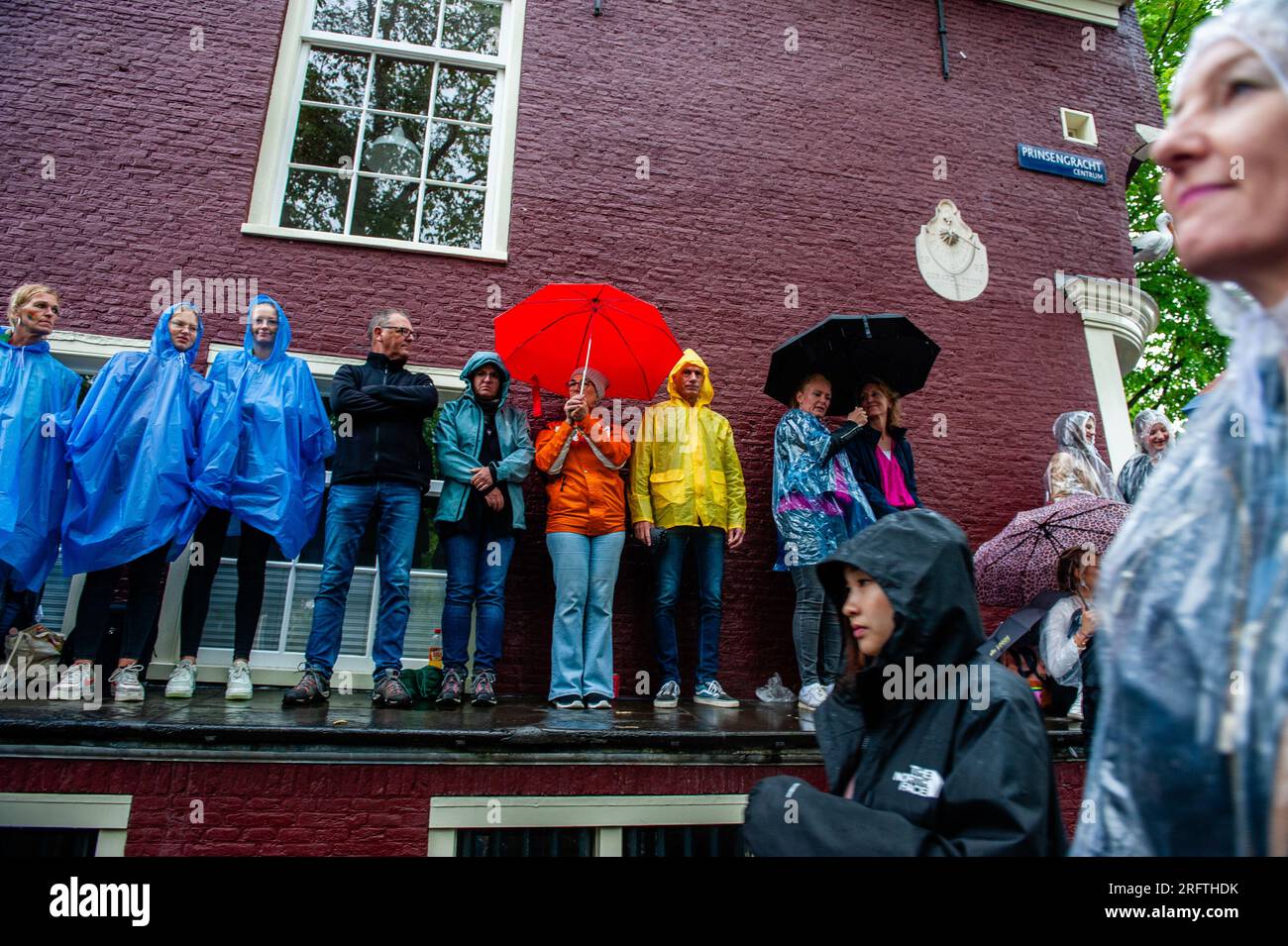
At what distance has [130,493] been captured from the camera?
4.40m

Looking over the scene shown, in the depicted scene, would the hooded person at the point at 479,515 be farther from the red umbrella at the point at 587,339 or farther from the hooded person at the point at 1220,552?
the hooded person at the point at 1220,552

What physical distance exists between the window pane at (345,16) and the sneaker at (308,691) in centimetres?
591

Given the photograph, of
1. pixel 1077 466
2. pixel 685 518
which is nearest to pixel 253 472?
pixel 685 518

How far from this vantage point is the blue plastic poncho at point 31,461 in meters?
4.27

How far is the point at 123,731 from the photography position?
3365 millimetres

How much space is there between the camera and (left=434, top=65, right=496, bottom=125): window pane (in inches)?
279

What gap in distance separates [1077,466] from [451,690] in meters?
5.41

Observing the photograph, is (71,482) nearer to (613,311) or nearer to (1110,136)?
(613,311)

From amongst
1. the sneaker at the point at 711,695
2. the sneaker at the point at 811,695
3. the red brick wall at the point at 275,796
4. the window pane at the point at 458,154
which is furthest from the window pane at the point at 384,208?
the sneaker at the point at 811,695

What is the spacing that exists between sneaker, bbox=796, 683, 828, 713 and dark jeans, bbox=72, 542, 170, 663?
3.89 m

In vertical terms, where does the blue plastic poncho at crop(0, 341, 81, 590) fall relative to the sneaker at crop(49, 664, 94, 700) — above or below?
above

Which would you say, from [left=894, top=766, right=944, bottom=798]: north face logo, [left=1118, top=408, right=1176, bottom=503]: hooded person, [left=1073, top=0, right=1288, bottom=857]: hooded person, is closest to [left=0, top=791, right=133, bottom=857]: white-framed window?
[left=894, top=766, right=944, bottom=798]: north face logo

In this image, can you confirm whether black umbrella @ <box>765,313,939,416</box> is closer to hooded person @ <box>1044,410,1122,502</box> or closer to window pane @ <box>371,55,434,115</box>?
hooded person @ <box>1044,410,1122,502</box>
